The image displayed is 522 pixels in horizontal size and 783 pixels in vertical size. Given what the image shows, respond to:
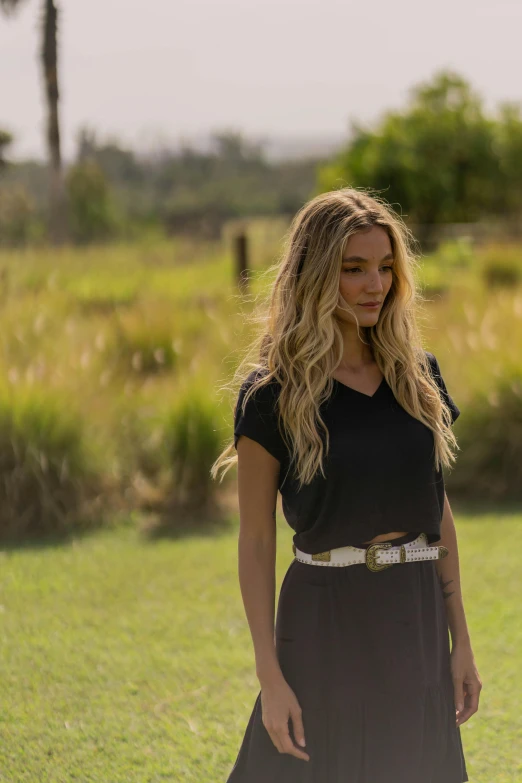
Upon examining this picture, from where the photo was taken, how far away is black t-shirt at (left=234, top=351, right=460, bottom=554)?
207 centimetres

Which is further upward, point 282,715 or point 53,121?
point 53,121

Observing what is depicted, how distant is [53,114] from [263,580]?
2435cm

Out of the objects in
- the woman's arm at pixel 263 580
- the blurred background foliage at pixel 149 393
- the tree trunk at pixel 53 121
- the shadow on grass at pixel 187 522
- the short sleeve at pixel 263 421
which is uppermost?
the tree trunk at pixel 53 121

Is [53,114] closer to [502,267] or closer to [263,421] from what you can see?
[502,267]

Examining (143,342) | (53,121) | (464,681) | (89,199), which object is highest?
(53,121)

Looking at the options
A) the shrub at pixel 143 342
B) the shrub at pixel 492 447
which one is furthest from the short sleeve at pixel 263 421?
the shrub at pixel 143 342

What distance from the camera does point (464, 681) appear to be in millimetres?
2271

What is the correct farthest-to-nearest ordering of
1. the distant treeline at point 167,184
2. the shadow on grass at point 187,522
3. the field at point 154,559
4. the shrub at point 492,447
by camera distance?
1. the distant treeline at point 167,184
2. the shrub at point 492,447
3. the shadow on grass at point 187,522
4. the field at point 154,559

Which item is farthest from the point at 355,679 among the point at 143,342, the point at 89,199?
the point at 89,199

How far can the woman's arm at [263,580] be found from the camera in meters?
2.05

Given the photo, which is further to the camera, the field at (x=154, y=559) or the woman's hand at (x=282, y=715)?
the field at (x=154, y=559)

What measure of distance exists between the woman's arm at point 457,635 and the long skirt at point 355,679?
14cm

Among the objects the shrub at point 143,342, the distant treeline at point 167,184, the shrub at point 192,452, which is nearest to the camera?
the shrub at point 192,452

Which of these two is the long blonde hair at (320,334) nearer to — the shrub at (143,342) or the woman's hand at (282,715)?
the woman's hand at (282,715)
